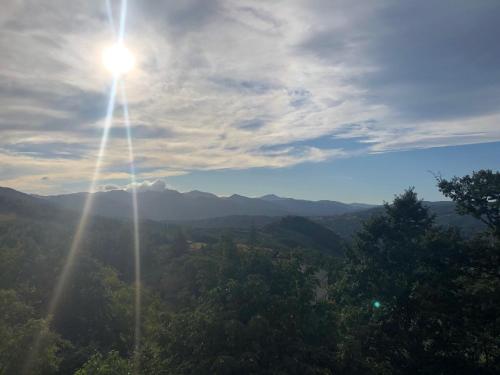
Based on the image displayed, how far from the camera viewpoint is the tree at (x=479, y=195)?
2372 centimetres

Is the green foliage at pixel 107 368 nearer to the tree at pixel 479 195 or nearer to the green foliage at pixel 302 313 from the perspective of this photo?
the green foliage at pixel 302 313

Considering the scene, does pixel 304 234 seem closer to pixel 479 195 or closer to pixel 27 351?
pixel 479 195

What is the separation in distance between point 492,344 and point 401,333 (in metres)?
4.48

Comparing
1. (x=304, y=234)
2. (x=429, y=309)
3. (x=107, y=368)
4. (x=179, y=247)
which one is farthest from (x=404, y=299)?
(x=304, y=234)

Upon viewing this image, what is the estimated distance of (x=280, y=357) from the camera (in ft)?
45.9

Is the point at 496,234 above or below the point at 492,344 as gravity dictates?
above

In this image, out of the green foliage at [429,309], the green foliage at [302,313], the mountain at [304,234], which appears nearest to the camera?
the green foliage at [302,313]

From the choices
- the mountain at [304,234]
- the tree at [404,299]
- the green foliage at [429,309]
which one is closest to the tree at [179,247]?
the mountain at [304,234]

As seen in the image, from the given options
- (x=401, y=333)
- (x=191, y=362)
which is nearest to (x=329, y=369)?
(x=191, y=362)

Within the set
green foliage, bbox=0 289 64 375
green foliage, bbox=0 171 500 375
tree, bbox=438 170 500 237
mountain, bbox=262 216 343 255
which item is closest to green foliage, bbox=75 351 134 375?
green foliage, bbox=0 171 500 375

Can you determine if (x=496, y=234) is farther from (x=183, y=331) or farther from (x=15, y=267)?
(x=15, y=267)

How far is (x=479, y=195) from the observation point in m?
24.3

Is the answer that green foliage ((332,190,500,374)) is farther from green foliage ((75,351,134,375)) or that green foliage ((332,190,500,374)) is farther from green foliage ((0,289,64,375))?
green foliage ((0,289,64,375))

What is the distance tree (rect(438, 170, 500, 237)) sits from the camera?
23.7m
